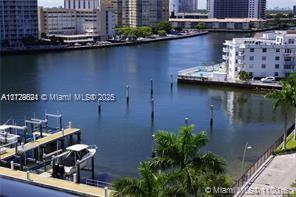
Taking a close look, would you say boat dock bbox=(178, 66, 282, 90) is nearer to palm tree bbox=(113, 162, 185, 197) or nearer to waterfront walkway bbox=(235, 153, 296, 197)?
waterfront walkway bbox=(235, 153, 296, 197)

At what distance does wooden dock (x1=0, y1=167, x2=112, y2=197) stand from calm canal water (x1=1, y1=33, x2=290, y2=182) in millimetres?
4154

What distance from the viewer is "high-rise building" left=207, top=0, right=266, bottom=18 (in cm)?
18138

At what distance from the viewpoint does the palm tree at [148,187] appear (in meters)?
12.1

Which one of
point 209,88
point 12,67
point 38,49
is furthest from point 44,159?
point 38,49

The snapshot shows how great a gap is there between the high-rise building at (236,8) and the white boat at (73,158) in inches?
6618

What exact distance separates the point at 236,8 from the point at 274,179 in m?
172

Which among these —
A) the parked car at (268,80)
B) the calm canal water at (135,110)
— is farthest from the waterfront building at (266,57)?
the calm canal water at (135,110)

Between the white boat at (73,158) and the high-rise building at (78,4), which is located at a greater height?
the high-rise building at (78,4)

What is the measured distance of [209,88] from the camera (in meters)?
47.5

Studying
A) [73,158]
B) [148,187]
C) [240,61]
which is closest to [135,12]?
[240,61]

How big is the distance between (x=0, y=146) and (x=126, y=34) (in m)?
94.9

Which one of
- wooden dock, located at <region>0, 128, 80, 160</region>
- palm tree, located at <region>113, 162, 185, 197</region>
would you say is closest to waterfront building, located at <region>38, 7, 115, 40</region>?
wooden dock, located at <region>0, 128, 80, 160</region>

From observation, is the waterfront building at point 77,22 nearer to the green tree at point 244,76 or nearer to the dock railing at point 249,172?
the green tree at point 244,76

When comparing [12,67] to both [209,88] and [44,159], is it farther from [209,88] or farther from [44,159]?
[44,159]
